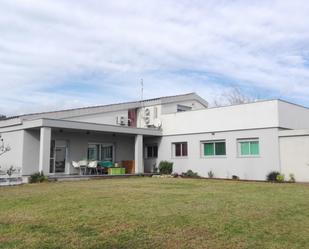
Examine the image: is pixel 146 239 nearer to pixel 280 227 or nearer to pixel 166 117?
pixel 280 227

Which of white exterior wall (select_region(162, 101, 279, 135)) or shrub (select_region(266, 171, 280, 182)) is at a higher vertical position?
white exterior wall (select_region(162, 101, 279, 135))

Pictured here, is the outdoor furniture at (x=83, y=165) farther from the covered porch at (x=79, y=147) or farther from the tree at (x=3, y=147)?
the tree at (x=3, y=147)

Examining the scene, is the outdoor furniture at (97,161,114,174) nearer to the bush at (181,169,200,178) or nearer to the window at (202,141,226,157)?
the bush at (181,169,200,178)

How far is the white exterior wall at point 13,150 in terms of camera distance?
72.7 ft

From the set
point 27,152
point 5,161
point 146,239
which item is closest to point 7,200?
point 146,239

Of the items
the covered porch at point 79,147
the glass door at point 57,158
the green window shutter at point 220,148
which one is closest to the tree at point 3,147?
the covered porch at point 79,147

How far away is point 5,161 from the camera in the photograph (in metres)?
23.4

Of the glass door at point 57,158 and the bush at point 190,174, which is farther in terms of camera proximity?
the bush at point 190,174

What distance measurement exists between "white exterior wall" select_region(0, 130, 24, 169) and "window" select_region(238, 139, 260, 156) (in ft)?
42.6

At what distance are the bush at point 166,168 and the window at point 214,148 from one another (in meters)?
2.77

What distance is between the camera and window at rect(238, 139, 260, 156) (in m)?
22.9

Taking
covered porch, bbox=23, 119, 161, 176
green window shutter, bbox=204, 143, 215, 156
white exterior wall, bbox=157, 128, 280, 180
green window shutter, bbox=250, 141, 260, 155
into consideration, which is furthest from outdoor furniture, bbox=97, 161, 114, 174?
green window shutter, bbox=250, 141, 260, 155

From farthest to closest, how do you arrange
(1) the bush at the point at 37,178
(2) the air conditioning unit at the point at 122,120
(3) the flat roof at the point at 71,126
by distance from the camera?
(2) the air conditioning unit at the point at 122,120
(3) the flat roof at the point at 71,126
(1) the bush at the point at 37,178

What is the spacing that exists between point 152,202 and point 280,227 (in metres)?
4.23
